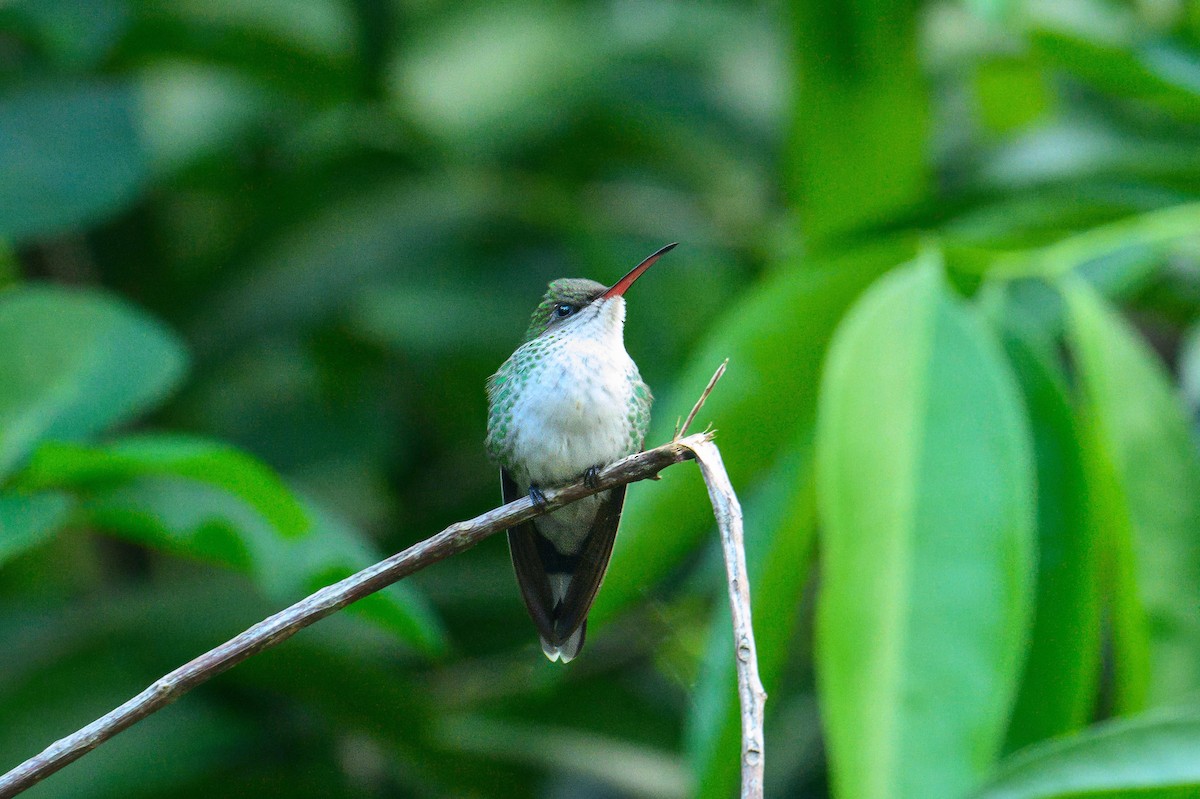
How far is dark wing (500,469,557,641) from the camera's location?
44.3 inches

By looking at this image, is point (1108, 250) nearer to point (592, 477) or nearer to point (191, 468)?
point (592, 477)

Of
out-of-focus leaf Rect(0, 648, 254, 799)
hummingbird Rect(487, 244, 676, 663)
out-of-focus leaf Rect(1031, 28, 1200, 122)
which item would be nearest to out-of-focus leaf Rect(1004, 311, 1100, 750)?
hummingbird Rect(487, 244, 676, 663)

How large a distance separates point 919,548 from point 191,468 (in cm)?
81

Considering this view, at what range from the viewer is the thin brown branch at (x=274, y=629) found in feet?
2.50

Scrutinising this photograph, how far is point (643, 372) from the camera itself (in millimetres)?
2496

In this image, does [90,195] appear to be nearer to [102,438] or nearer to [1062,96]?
[102,438]

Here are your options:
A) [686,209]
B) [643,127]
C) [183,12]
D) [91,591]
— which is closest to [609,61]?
[643,127]

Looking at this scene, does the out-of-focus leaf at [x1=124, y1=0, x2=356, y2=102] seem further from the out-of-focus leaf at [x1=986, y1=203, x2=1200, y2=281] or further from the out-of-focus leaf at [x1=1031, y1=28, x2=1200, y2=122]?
the out-of-focus leaf at [x1=986, y1=203, x2=1200, y2=281]

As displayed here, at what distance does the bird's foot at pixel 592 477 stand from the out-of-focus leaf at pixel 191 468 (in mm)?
429

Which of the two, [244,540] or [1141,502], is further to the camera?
[244,540]

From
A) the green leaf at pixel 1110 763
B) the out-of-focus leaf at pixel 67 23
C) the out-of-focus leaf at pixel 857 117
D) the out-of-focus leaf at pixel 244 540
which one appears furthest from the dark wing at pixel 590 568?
the out-of-focus leaf at pixel 67 23

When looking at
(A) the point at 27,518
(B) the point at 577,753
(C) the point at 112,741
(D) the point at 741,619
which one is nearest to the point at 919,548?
(D) the point at 741,619

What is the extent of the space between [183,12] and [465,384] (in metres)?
1.03

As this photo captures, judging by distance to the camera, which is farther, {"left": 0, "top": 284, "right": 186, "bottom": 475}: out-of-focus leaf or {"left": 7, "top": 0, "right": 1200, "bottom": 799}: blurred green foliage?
{"left": 0, "top": 284, "right": 186, "bottom": 475}: out-of-focus leaf
